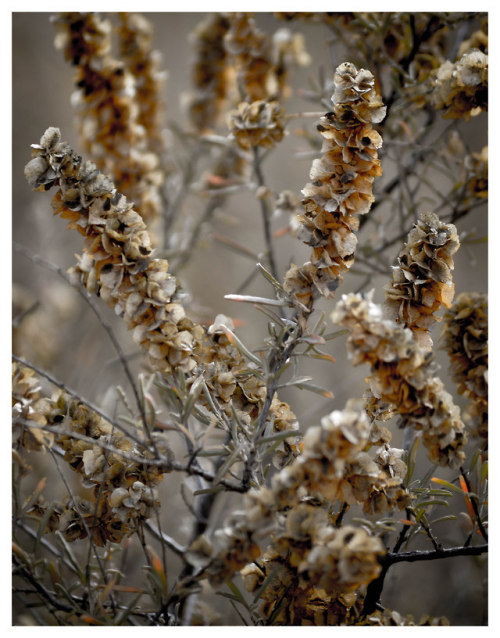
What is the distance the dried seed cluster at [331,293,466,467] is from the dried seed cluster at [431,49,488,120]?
0.32 metres

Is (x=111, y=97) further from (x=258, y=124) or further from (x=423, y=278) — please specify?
(x=423, y=278)

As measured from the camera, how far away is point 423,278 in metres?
0.45

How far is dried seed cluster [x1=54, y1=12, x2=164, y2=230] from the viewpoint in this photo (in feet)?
2.38

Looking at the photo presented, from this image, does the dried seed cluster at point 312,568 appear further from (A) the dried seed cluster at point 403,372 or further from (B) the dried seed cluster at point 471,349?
(B) the dried seed cluster at point 471,349

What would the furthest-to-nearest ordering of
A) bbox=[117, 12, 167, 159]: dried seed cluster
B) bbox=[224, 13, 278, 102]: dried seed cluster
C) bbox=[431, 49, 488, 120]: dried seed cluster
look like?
bbox=[117, 12, 167, 159]: dried seed cluster
bbox=[224, 13, 278, 102]: dried seed cluster
bbox=[431, 49, 488, 120]: dried seed cluster

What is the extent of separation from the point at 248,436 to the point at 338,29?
63 cm

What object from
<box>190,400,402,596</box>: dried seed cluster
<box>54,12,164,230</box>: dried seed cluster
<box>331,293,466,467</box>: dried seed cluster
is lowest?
<box>190,400,402,596</box>: dried seed cluster

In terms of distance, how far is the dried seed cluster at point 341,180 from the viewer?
1.34 ft

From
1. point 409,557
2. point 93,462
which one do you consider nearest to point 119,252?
point 93,462

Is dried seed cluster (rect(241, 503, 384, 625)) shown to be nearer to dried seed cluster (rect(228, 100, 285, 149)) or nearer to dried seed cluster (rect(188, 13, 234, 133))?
dried seed cluster (rect(228, 100, 285, 149))

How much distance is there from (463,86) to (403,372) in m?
0.36

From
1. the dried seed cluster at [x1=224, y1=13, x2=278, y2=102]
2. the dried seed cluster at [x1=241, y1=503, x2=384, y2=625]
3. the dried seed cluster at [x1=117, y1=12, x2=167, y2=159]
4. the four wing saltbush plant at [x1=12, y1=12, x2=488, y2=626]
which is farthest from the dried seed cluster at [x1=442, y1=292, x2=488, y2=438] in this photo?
the dried seed cluster at [x1=117, y1=12, x2=167, y2=159]

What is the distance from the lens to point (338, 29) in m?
0.78

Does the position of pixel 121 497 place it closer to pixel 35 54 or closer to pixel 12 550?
pixel 12 550
